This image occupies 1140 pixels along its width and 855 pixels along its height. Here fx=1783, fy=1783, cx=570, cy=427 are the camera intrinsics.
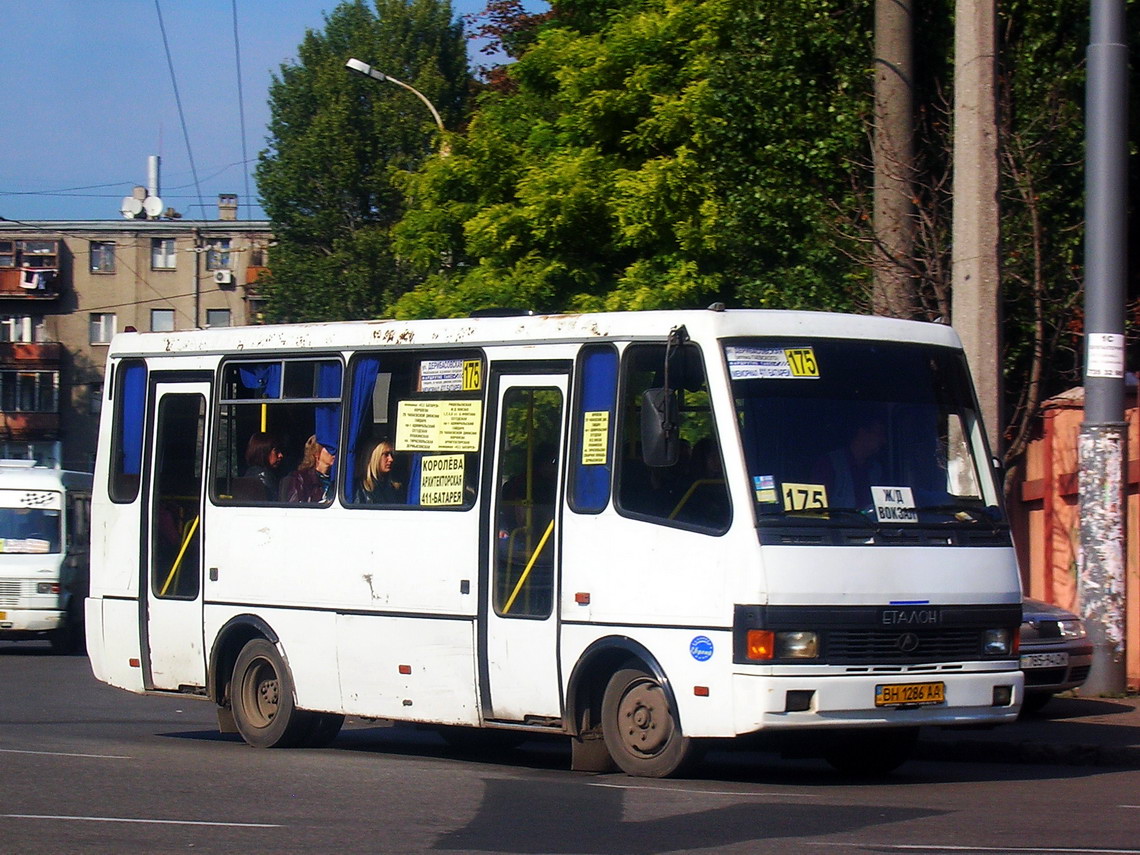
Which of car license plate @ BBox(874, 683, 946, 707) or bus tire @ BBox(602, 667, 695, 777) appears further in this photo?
bus tire @ BBox(602, 667, 695, 777)

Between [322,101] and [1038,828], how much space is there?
159 feet

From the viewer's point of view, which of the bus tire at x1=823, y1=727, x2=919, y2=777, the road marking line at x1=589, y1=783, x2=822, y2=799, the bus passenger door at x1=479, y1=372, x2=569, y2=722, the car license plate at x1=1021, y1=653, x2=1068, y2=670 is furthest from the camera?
the car license plate at x1=1021, y1=653, x2=1068, y2=670

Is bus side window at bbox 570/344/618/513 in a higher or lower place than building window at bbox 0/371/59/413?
lower

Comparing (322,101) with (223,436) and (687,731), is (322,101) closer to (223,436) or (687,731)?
(223,436)

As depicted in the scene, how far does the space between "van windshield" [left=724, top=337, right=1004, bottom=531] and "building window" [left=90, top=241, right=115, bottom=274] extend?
223 ft

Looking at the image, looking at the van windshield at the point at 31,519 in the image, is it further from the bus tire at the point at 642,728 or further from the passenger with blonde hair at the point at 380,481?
the bus tire at the point at 642,728

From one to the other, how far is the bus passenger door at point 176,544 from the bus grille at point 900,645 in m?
5.41

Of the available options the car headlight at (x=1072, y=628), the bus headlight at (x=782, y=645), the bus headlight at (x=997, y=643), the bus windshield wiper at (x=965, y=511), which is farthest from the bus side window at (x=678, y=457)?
the car headlight at (x=1072, y=628)

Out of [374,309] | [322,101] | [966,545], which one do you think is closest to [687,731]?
[966,545]

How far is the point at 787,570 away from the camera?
9.52 metres

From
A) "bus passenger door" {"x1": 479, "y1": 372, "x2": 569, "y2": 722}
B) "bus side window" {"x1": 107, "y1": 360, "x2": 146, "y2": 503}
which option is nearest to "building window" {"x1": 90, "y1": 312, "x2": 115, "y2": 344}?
"bus side window" {"x1": 107, "y1": 360, "x2": 146, "y2": 503}

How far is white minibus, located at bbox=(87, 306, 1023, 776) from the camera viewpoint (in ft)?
31.8

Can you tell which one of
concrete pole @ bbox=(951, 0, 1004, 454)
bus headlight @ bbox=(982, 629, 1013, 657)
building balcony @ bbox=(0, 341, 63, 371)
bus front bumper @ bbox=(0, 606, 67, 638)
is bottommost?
bus front bumper @ bbox=(0, 606, 67, 638)

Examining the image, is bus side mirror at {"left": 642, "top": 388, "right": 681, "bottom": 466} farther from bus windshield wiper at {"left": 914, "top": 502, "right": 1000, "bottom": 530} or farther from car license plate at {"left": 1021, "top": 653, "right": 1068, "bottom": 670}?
car license plate at {"left": 1021, "top": 653, "right": 1068, "bottom": 670}
